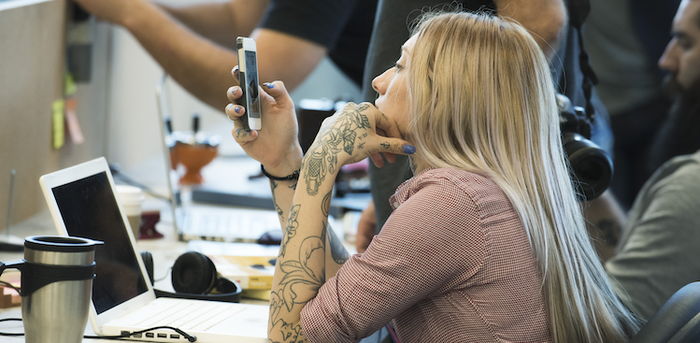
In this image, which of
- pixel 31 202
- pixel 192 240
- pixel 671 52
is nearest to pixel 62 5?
pixel 31 202

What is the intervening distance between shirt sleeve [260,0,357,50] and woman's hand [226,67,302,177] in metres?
0.67

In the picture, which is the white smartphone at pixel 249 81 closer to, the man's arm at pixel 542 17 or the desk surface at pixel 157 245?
the desk surface at pixel 157 245

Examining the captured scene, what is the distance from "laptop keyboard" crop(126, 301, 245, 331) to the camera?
852 millimetres

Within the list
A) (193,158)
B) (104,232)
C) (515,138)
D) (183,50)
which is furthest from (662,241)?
(193,158)

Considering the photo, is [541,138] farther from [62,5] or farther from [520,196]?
[62,5]

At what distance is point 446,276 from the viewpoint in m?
0.76

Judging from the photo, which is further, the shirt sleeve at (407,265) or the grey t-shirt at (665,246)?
the grey t-shirt at (665,246)

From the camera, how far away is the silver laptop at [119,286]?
2.71 ft

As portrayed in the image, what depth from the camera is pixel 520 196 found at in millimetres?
810

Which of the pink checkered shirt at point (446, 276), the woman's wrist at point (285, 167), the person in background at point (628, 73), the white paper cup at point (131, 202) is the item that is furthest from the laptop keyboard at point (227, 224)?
the person in background at point (628, 73)

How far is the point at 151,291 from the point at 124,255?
77 mm

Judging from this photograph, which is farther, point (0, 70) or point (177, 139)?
point (177, 139)

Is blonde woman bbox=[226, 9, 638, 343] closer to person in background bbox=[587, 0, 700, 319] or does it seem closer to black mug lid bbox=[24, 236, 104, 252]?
black mug lid bbox=[24, 236, 104, 252]

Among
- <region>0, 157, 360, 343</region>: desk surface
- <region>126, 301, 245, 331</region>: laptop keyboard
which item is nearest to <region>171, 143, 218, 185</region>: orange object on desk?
<region>0, 157, 360, 343</region>: desk surface
